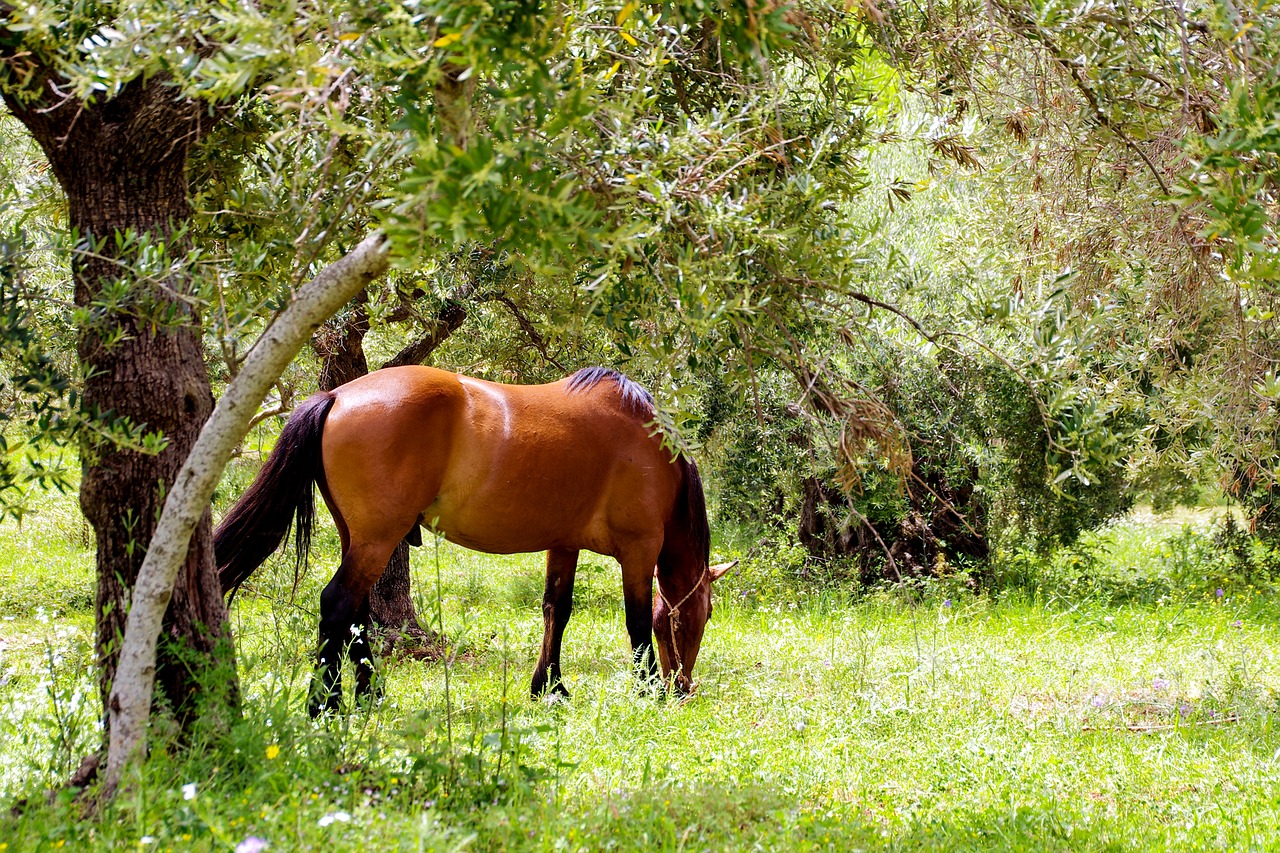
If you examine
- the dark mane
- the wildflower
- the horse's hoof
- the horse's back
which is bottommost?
the horse's hoof

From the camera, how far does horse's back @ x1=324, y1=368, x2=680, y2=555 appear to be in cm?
546

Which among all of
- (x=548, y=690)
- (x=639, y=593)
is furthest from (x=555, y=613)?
(x=548, y=690)

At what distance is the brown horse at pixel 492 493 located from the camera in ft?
17.6

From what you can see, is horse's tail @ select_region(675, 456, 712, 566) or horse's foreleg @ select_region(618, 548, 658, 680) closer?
horse's foreleg @ select_region(618, 548, 658, 680)

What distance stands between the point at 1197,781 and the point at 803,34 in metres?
3.51

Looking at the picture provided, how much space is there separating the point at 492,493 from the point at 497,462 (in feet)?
0.57

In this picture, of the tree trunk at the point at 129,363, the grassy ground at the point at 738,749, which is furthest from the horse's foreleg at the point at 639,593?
the tree trunk at the point at 129,363

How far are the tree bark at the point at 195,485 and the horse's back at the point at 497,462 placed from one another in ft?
6.59

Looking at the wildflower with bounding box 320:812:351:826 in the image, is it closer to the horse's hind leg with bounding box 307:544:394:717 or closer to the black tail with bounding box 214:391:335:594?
the horse's hind leg with bounding box 307:544:394:717

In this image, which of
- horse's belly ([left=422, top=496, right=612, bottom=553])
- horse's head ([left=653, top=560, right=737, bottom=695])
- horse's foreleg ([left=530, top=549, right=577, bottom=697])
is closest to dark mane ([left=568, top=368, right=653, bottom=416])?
horse's belly ([left=422, top=496, right=612, bottom=553])

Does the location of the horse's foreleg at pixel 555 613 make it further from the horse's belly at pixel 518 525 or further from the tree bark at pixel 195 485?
the tree bark at pixel 195 485

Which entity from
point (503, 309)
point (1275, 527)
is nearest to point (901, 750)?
point (503, 309)

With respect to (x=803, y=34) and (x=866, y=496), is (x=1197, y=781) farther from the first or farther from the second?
(x=866, y=496)

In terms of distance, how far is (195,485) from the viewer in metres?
3.21
